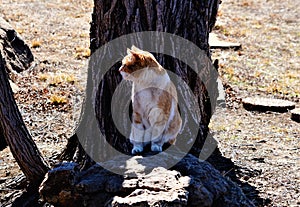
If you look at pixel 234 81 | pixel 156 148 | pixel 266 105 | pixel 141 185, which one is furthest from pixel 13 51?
pixel 141 185

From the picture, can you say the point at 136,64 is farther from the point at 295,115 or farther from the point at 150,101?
the point at 295,115

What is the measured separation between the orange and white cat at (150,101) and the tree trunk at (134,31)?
0.58 meters

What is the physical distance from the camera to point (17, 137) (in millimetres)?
5598

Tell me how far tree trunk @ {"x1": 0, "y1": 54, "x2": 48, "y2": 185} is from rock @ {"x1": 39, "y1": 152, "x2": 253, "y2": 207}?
4.19 ft

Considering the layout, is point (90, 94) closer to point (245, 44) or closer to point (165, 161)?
point (165, 161)

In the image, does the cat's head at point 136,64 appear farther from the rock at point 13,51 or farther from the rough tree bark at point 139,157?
the rock at point 13,51

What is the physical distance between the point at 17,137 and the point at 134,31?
5.33 feet

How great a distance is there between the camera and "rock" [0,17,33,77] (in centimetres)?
979

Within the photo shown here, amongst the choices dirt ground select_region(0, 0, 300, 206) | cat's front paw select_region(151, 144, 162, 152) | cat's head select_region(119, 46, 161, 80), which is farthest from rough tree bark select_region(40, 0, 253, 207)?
dirt ground select_region(0, 0, 300, 206)

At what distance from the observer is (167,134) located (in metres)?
4.99

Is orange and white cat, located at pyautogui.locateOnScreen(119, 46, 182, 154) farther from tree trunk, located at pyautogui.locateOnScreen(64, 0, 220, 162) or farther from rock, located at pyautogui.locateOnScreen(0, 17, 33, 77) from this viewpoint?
rock, located at pyautogui.locateOnScreen(0, 17, 33, 77)

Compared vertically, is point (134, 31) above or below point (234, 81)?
above

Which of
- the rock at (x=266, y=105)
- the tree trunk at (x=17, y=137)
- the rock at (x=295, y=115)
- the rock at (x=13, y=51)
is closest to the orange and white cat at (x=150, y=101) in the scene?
the tree trunk at (x=17, y=137)

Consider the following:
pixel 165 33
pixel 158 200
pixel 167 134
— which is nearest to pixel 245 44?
pixel 165 33
